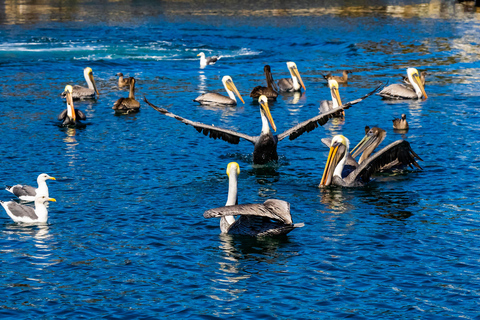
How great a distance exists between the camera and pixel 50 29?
157 feet

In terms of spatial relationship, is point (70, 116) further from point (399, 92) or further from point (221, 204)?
point (399, 92)


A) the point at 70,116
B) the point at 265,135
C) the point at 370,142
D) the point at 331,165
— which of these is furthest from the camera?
the point at 70,116

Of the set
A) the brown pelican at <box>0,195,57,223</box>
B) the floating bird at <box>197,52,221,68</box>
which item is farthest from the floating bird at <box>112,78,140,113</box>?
the brown pelican at <box>0,195,57,223</box>

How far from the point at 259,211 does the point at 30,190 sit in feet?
18.9

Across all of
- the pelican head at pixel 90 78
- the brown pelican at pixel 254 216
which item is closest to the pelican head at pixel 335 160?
the brown pelican at pixel 254 216

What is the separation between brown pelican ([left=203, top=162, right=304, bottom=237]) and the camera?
10.9 metres

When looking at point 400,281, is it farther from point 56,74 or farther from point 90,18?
point 90,18

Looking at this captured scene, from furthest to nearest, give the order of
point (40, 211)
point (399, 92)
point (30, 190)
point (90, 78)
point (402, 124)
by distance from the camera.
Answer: point (90, 78), point (399, 92), point (402, 124), point (30, 190), point (40, 211)

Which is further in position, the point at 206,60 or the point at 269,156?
the point at 206,60

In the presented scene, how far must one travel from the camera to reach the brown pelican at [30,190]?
45.6 feet

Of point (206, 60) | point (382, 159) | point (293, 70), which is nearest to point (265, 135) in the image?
point (382, 159)

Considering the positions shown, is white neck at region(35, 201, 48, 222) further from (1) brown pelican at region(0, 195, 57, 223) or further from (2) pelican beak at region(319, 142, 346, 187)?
(2) pelican beak at region(319, 142, 346, 187)

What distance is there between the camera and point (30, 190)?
14398 millimetres

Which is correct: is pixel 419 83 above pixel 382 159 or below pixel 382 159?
above
